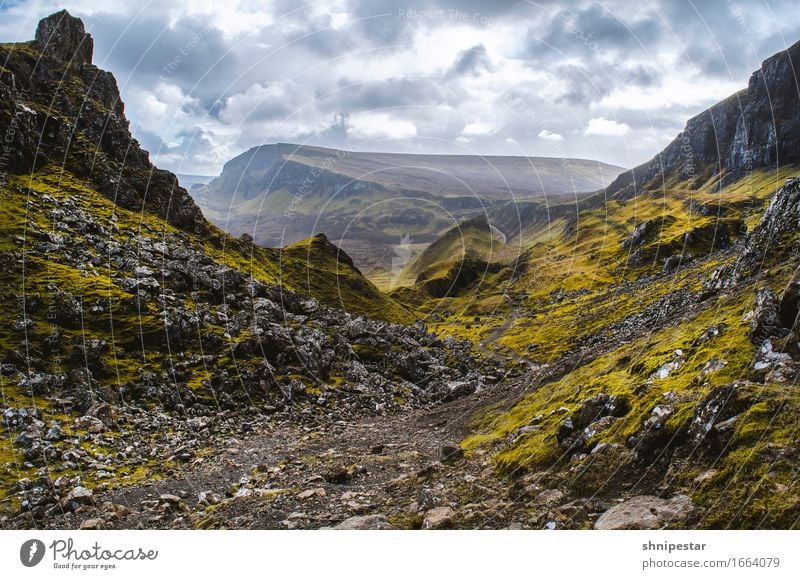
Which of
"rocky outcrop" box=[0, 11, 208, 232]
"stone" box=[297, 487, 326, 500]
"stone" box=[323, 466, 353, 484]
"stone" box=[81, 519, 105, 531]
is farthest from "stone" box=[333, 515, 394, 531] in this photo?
"rocky outcrop" box=[0, 11, 208, 232]

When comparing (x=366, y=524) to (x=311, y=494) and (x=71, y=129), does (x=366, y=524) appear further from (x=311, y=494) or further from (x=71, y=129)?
(x=71, y=129)

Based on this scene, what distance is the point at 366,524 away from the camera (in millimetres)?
17125

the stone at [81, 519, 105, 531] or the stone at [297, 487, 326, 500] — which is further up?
the stone at [297, 487, 326, 500]

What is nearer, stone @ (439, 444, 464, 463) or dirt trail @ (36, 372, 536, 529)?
dirt trail @ (36, 372, 536, 529)

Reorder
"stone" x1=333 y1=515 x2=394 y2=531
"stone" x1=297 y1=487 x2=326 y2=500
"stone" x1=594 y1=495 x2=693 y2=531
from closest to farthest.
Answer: "stone" x1=594 y1=495 x2=693 y2=531 → "stone" x1=333 y1=515 x2=394 y2=531 → "stone" x1=297 y1=487 x2=326 y2=500

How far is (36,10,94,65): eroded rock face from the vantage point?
10912 cm

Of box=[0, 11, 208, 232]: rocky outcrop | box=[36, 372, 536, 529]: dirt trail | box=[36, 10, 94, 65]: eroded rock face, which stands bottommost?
box=[36, 372, 536, 529]: dirt trail

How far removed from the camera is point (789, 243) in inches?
1276

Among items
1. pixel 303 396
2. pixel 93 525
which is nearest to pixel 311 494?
pixel 93 525

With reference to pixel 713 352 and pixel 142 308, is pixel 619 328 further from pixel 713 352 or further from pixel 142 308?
pixel 142 308

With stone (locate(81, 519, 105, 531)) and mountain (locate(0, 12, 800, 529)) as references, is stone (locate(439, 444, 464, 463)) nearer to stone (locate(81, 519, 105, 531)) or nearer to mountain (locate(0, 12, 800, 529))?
mountain (locate(0, 12, 800, 529))

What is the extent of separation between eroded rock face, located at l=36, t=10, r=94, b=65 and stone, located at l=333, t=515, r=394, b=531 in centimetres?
13493

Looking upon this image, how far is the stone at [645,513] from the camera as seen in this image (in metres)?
12.9

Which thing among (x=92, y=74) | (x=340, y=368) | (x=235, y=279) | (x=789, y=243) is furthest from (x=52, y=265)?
(x=92, y=74)
